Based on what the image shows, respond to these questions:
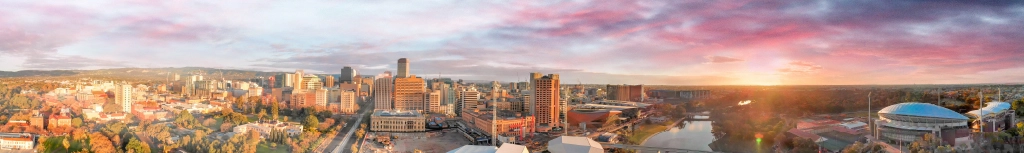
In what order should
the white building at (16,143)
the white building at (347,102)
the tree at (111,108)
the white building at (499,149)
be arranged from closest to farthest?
the white building at (499,149), the white building at (16,143), the tree at (111,108), the white building at (347,102)

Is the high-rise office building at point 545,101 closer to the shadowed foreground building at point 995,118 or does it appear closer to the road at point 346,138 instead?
the road at point 346,138

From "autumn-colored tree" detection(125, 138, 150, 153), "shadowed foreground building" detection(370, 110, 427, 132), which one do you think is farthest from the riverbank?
"autumn-colored tree" detection(125, 138, 150, 153)

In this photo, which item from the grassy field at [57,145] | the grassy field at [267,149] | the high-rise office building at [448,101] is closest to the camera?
the grassy field at [57,145]

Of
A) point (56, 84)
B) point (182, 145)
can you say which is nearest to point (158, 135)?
point (182, 145)

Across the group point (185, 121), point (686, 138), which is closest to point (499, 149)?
point (686, 138)

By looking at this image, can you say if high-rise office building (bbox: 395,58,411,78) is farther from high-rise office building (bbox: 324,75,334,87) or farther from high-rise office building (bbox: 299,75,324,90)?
high-rise office building (bbox: 324,75,334,87)

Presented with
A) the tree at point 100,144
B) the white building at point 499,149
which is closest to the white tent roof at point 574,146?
the white building at point 499,149

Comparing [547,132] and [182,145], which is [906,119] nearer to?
[547,132]
